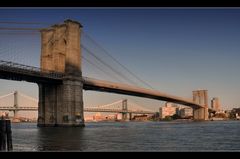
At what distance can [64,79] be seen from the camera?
53344mm

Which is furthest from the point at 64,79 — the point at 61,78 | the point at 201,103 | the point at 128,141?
the point at 201,103

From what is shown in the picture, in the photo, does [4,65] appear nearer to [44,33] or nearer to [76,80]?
[76,80]

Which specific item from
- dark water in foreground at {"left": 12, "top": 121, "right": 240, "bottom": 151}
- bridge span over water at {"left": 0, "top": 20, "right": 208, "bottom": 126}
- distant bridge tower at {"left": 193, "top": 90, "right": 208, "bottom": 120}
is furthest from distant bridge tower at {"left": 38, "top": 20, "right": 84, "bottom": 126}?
distant bridge tower at {"left": 193, "top": 90, "right": 208, "bottom": 120}

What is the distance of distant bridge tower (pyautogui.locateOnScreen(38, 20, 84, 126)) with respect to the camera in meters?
53.2

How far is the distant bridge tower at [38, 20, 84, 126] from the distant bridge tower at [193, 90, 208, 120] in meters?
59.0

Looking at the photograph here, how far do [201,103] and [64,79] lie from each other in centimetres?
6880

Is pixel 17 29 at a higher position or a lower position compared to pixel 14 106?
higher

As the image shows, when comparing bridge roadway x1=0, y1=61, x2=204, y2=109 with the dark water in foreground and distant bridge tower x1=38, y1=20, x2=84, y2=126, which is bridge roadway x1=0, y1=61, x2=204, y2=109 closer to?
distant bridge tower x1=38, y1=20, x2=84, y2=126

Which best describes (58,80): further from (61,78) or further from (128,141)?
(128,141)

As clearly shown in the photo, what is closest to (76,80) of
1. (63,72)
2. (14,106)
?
(63,72)

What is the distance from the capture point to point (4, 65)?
45.6 metres

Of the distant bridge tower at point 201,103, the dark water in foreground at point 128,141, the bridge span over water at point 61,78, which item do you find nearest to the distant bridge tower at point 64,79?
the bridge span over water at point 61,78
